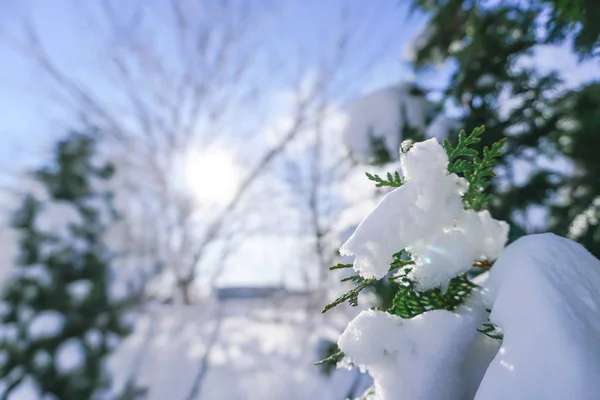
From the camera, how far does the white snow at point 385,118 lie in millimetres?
4117

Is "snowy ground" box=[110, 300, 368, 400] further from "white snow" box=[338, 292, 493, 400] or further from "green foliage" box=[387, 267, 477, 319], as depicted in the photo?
"white snow" box=[338, 292, 493, 400]

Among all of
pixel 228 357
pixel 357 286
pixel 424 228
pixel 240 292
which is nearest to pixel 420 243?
pixel 424 228

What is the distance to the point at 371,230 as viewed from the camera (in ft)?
3.14

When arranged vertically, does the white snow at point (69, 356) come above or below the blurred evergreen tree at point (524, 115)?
below

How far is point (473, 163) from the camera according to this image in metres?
1.15

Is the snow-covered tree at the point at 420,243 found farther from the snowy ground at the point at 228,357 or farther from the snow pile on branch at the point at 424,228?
the snowy ground at the point at 228,357

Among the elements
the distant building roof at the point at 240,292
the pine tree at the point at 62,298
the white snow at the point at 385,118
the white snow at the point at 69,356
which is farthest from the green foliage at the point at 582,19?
the distant building roof at the point at 240,292

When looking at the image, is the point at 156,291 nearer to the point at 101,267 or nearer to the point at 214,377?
the point at 214,377

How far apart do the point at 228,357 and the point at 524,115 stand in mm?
10025

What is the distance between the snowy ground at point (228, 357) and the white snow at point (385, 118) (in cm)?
494

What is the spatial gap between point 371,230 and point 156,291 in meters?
10.8

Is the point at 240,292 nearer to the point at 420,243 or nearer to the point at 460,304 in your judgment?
the point at 460,304

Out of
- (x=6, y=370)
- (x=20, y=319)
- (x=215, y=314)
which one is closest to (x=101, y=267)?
(x=20, y=319)

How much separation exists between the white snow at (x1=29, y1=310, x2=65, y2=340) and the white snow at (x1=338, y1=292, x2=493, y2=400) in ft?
17.8
